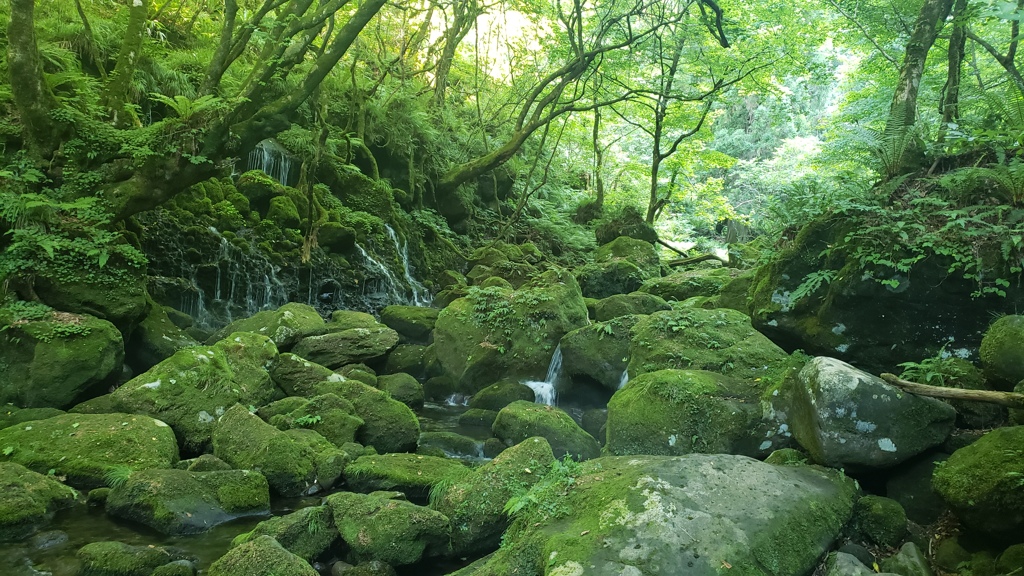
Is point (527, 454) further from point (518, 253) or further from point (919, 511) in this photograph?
point (518, 253)

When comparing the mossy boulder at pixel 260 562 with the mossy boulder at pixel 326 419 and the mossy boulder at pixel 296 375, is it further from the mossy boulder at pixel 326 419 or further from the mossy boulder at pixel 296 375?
the mossy boulder at pixel 296 375

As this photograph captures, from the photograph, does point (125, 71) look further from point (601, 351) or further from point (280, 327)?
point (601, 351)

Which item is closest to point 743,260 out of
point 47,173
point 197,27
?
point 47,173

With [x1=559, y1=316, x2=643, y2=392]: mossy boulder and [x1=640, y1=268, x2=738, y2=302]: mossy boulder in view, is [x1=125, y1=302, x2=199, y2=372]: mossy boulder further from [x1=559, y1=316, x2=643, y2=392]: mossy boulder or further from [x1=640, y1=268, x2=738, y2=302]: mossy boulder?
[x1=640, y1=268, x2=738, y2=302]: mossy boulder

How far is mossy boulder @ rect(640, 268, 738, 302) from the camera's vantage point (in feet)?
40.7

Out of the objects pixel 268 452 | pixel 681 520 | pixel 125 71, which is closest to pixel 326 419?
pixel 268 452

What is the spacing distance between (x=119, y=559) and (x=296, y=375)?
4045mm

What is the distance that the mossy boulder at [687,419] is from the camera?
225 inches

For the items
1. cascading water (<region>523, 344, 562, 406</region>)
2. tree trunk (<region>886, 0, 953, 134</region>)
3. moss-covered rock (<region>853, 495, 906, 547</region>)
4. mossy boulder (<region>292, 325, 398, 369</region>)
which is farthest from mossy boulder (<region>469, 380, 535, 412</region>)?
tree trunk (<region>886, 0, 953, 134</region>)

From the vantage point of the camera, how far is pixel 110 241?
335 inches

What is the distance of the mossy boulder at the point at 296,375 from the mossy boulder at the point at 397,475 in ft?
7.38

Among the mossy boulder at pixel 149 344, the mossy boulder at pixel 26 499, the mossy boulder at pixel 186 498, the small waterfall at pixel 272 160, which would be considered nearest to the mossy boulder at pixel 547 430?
the mossy boulder at pixel 186 498

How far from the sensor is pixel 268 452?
19.3ft

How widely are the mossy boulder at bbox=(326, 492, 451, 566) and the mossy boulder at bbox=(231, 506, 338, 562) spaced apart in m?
0.09
